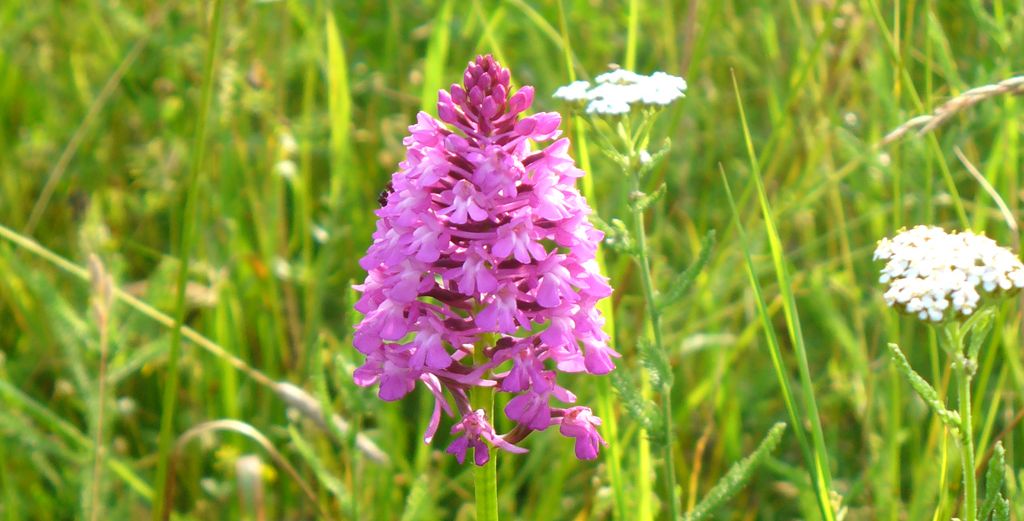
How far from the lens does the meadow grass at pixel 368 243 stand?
2.85 m

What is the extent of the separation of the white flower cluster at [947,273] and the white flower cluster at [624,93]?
19.2 inches

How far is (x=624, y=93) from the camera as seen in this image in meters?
2.05

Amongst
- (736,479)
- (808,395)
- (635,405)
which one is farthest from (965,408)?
(635,405)

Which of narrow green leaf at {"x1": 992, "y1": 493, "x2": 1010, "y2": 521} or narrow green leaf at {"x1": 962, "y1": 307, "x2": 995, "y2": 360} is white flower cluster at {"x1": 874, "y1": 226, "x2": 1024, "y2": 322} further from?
narrow green leaf at {"x1": 992, "y1": 493, "x2": 1010, "y2": 521}

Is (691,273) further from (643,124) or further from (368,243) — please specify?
(368,243)

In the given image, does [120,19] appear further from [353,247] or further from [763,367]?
[763,367]

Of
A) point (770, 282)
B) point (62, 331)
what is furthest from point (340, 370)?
point (770, 282)

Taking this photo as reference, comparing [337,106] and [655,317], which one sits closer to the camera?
[655,317]

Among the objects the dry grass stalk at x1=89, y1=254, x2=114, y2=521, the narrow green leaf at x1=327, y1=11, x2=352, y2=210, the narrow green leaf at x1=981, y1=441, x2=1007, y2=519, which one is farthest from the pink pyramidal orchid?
the narrow green leaf at x1=327, y1=11, x2=352, y2=210

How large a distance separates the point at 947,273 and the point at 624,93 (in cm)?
63

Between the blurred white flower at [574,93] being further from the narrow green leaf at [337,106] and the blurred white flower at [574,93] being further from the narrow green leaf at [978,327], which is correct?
the narrow green leaf at [337,106]

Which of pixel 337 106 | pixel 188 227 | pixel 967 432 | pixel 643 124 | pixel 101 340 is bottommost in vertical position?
pixel 967 432

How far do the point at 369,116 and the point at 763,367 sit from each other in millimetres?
1784

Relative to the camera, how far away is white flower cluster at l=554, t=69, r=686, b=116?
2.00 meters
